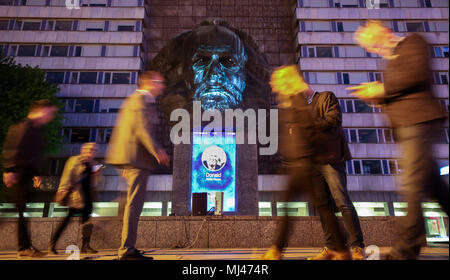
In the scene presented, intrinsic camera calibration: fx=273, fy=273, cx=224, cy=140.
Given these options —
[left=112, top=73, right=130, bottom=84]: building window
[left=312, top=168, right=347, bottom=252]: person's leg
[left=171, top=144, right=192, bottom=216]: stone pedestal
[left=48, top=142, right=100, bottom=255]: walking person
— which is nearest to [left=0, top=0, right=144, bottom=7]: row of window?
[left=112, top=73, right=130, bottom=84]: building window

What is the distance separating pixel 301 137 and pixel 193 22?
91.2 ft

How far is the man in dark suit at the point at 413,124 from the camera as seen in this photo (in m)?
2.34

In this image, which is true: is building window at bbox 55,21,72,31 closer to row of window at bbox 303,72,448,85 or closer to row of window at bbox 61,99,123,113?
row of window at bbox 61,99,123,113

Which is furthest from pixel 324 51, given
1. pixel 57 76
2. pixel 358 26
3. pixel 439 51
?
pixel 57 76

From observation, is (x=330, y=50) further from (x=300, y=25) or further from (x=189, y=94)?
(x=189, y=94)

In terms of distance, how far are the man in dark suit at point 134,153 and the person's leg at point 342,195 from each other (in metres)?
2.03

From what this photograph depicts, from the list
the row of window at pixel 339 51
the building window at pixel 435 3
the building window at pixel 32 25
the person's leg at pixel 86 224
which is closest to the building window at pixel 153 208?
the person's leg at pixel 86 224

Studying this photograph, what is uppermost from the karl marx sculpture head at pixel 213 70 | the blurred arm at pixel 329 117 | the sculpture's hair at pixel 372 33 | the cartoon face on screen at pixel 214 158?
the karl marx sculpture head at pixel 213 70

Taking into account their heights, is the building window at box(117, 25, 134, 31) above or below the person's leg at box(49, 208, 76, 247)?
above

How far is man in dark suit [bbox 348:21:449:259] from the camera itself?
2.34m

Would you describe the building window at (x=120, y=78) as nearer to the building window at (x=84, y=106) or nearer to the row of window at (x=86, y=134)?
the building window at (x=84, y=106)

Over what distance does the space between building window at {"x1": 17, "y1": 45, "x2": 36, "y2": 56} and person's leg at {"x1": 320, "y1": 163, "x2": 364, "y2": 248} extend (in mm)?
32379

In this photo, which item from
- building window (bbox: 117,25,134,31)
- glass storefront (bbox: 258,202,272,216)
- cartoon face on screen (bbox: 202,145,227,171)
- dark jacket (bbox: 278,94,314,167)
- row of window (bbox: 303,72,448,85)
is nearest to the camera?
dark jacket (bbox: 278,94,314,167)
